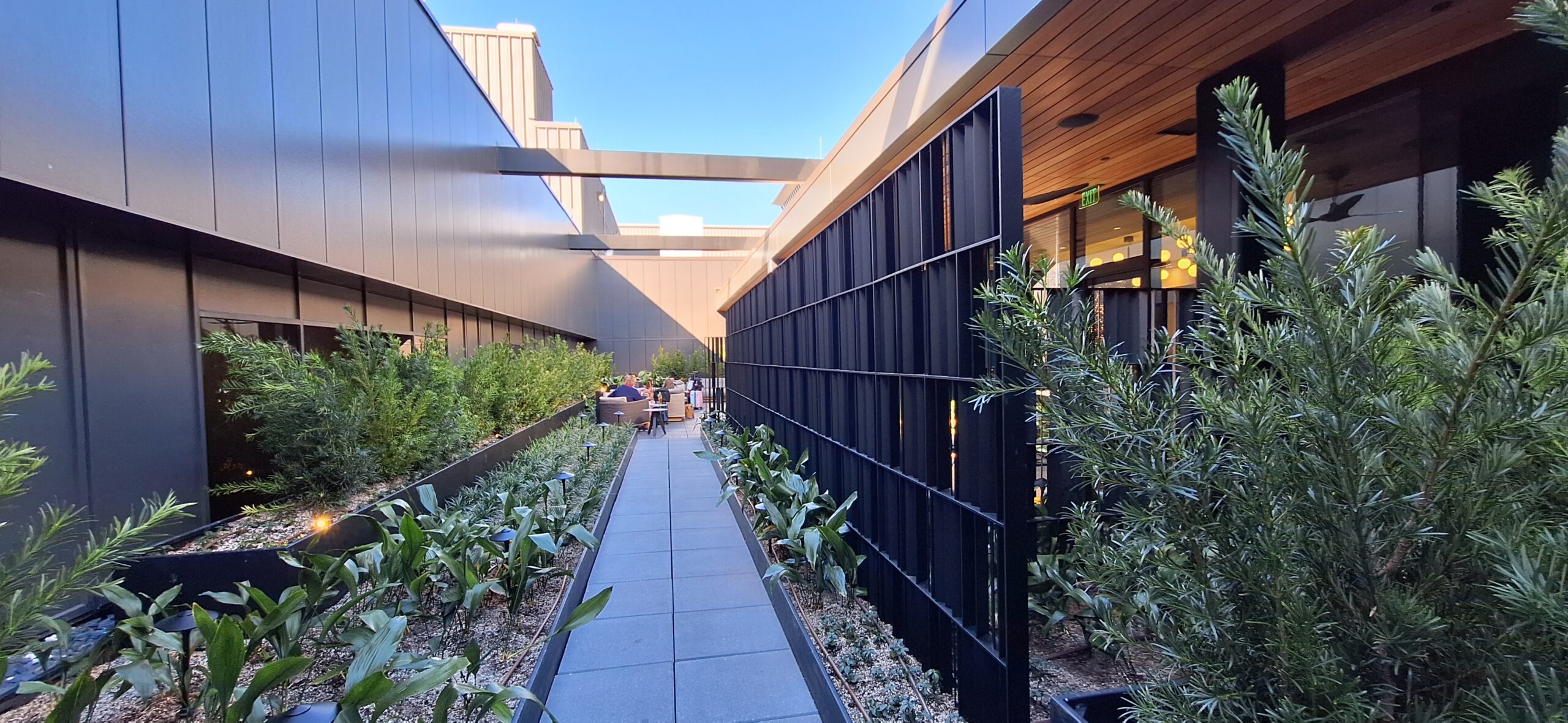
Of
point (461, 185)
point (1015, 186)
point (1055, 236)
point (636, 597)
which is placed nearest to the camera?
point (1015, 186)

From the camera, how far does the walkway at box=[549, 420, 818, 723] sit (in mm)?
2787

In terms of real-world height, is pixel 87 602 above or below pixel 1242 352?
below

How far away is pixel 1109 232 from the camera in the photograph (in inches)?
268

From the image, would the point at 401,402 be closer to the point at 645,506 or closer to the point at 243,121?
the point at 243,121

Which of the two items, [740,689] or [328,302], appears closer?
[740,689]

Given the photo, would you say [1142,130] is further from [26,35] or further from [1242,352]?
[26,35]

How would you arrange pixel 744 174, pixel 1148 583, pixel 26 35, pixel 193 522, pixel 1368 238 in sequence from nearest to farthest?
pixel 1368 238 → pixel 1148 583 → pixel 26 35 → pixel 193 522 → pixel 744 174

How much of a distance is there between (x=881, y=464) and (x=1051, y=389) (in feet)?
6.52

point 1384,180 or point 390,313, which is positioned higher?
point 1384,180

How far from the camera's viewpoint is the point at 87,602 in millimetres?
3156

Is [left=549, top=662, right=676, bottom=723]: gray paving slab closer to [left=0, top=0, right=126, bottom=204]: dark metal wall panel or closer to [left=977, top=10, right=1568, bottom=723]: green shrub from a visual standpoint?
[left=977, top=10, right=1568, bottom=723]: green shrub

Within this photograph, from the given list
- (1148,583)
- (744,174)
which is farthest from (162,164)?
(744,174)

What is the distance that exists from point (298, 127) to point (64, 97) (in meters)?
2.05

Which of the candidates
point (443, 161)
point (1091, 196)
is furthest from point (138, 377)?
point (1091, 196)
